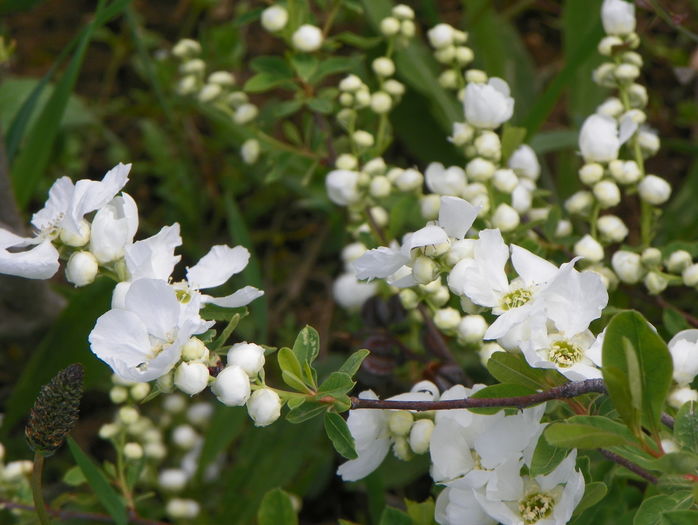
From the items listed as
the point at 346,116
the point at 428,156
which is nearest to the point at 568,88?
the point at 428,156

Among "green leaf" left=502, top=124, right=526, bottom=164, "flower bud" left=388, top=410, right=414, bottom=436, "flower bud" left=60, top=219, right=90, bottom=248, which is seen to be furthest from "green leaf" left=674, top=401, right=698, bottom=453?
"flower bud" left=60, top=219, right=90, bottom=248

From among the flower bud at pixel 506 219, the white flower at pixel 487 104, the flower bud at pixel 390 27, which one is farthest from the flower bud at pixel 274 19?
the flower bud at pixel 506 219

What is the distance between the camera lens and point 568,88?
1.93 metres

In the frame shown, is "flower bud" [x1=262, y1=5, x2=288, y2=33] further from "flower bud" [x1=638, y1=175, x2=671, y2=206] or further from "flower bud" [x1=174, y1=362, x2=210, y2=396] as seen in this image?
"flower bud" [x1=174, y1=362, x2=210, y2=396]

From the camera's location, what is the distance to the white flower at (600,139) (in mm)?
1125

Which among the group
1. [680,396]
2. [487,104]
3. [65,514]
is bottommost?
[65,514]

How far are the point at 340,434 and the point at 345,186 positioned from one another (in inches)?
18.1

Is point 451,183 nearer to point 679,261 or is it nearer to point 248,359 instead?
point 679,261

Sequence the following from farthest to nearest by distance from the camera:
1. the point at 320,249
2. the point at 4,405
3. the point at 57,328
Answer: the point at 320,249 → the point at 4,405 → the point at 57,328

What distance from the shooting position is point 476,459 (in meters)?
0.87

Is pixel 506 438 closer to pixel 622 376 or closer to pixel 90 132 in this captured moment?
pixel 622 376

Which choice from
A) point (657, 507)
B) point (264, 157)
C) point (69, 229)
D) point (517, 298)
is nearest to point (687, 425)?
point (657, 507)

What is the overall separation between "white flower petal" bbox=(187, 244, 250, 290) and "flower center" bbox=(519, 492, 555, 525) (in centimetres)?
37

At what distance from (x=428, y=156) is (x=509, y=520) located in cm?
112
